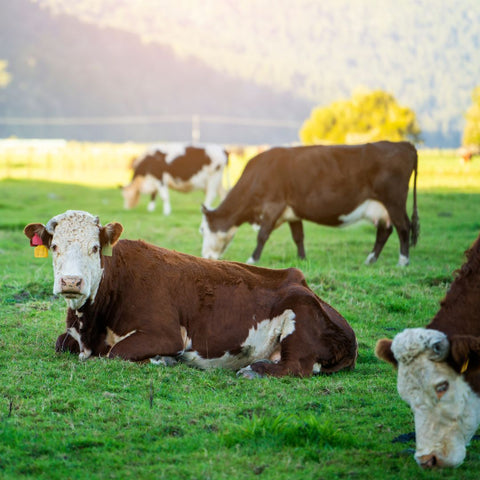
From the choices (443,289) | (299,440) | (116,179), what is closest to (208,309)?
(299,440)

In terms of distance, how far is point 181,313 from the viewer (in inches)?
285

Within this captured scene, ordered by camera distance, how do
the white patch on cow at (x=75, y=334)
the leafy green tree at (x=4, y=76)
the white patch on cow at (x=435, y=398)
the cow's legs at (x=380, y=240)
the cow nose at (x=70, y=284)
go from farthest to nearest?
the leafy green tree at (x=4, y=76), the cow's legs at (x=380, y=240), the white patch on cow at (x=75, y=334), the cow nose at (x=70, y=284), the white patch on cow at (x=435, y=398)

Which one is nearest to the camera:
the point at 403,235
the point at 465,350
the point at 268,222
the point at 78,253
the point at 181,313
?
the point at 465,350

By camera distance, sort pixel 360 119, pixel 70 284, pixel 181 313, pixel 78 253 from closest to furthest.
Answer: pixel 70 284 < pixel 78 253 < pixel 181 313 < pixel 360 119

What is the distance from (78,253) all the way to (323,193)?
853cm

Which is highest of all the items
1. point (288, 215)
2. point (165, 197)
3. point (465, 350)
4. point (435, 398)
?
point (465, 350)

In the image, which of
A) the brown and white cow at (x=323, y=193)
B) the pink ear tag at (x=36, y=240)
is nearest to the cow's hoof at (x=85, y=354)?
the pink ear tag at (x=36, y=240)

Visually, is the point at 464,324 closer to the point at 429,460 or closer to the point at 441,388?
the point at 441,388

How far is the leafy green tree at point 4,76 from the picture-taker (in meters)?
155

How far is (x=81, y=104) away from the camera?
17088 cm

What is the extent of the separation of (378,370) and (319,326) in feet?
2.47

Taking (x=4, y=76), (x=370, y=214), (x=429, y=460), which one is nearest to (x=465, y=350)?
(x=429, y=460)

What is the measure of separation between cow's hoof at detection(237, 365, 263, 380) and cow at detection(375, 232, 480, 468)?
2.20 meters

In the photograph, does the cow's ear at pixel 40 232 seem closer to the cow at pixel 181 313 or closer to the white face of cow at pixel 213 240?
the cow at pixel 181 313
